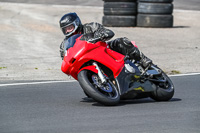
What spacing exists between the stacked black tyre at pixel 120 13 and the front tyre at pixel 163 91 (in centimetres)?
1016

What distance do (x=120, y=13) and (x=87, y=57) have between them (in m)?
10.9

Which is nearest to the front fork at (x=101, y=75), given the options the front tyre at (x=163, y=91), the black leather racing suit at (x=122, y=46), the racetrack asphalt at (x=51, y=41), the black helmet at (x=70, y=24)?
the black leather racing suit at (x=122, y=46)

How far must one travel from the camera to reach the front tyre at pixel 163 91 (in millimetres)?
6849

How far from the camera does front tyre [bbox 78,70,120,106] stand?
6.13 m

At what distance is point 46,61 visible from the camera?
11.8 m

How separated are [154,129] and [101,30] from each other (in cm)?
203

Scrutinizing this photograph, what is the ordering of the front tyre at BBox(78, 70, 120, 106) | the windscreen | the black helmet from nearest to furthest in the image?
the front tyre at BBox(78, 70, 120, 106) → the windscreen → the black helmet

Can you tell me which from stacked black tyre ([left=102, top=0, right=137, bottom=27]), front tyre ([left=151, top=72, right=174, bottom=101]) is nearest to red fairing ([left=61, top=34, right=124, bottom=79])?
front tyre ([left=151, top=72, right=174, bottom=101])

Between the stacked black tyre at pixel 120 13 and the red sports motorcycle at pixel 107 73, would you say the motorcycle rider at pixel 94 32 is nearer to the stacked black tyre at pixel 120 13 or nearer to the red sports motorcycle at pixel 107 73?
Result: the red sports motorcycle at pixel 107 73

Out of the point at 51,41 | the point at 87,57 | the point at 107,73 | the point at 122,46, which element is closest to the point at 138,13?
the point at 51,41

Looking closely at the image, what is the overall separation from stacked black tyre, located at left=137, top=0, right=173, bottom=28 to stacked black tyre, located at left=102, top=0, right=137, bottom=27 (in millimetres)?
244

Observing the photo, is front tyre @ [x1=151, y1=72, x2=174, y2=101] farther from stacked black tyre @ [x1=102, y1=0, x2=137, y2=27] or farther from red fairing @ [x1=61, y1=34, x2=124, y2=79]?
stacked black tyre @ [x1=102, y1=0, x2=137, y2=27]

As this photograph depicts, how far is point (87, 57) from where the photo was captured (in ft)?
20.9

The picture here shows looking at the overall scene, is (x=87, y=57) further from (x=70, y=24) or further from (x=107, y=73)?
(x=70, y=24)
